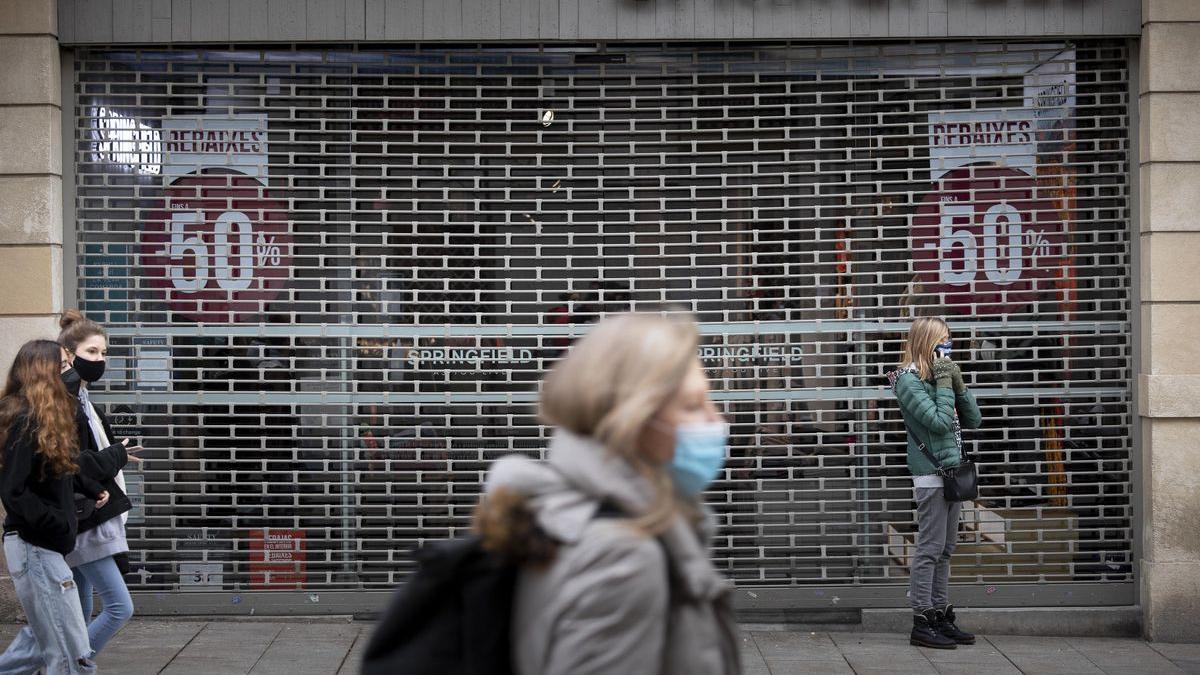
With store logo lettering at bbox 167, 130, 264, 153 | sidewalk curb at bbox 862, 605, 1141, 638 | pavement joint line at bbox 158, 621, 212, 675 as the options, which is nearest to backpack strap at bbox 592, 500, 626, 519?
pavement joint line at bbox 158, 621, 212, 675

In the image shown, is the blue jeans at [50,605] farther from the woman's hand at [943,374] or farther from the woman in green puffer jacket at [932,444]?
the woman's hand at [943,374]

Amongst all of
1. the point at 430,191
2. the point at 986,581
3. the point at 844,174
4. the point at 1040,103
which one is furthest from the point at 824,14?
the point at 986,581

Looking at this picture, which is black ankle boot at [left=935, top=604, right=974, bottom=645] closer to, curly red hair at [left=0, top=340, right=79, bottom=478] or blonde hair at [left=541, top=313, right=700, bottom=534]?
curly red hair at [left=0, top=340, right=79, bottom=478]

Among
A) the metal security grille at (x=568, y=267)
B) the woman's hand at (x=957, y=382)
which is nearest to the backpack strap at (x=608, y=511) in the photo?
the woman's hand at (x=957, y=382)

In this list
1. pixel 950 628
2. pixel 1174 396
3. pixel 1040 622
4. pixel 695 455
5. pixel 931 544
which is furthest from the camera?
pixel 1040 622

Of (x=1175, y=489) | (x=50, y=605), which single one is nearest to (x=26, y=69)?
(x=50, y=605)

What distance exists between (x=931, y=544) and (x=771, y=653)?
117cm

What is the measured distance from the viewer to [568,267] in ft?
27.1

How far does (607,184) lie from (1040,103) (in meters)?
2.92

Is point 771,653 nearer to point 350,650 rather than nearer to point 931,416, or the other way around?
point 931,416

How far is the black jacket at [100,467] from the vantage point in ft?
18.6

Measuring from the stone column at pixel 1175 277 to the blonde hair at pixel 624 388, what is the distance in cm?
657

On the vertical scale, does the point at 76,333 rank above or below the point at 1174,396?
above

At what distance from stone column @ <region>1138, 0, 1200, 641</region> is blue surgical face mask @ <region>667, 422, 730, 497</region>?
6.45m
